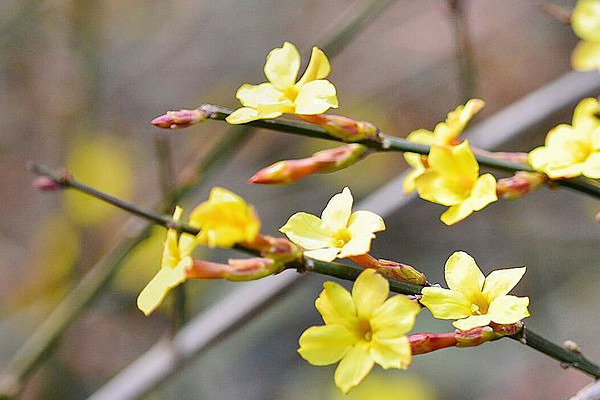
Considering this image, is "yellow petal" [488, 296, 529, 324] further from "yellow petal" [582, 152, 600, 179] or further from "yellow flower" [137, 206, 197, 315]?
"yellow flower" [137, 206, 197, 315]

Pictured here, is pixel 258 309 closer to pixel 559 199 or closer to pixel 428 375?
pixel 428 375

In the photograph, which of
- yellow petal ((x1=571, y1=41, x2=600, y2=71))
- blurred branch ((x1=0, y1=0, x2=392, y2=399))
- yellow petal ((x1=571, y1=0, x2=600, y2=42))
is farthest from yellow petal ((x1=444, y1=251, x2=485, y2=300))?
blurred branch ((x1=0, y1=0, x2=392, y2=399))

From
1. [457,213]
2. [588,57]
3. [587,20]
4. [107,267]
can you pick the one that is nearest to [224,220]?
[457,213]

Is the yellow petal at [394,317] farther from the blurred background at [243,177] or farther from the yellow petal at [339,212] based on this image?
the blurred background at [243,177]

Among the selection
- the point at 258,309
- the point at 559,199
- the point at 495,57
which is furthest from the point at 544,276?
the point at 258,309

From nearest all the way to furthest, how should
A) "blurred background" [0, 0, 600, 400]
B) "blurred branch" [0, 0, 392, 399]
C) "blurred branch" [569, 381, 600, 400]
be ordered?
"blurred branch" [569, 381, 600, 400] → "blurred branch" [0, 0, 392, 399] → "blurred background" [0, 0, 600, 400]

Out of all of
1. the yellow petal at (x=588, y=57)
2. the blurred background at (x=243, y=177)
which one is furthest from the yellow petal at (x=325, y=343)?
the blurred background at (x=243, y=177)
